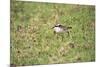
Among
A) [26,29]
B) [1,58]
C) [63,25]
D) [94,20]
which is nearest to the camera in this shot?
[1,58]

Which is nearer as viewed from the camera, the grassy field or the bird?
the grassy field

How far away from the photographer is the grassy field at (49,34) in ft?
5.59

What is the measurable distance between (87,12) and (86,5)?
0.24ft

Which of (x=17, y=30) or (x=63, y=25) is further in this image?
(x=63, y=25)

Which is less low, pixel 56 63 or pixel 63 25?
pixel 63 25

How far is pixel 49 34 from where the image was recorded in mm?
1804

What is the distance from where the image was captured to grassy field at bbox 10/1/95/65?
170 centimetres

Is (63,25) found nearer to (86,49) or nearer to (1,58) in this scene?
(86,49)

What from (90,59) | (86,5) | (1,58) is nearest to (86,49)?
(90,59)

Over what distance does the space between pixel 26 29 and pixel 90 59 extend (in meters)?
0.75

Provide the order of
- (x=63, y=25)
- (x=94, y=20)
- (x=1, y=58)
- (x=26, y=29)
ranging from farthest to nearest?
(x=94, y=20)
(x=63, y=25)
(x=26, y=29)
(x=1, y=58)

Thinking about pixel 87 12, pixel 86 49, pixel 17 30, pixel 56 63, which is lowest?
pixel 56 63

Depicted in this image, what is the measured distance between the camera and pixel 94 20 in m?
1.98

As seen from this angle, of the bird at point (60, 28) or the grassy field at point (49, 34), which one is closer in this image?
the grassy field at point (49, 34)
